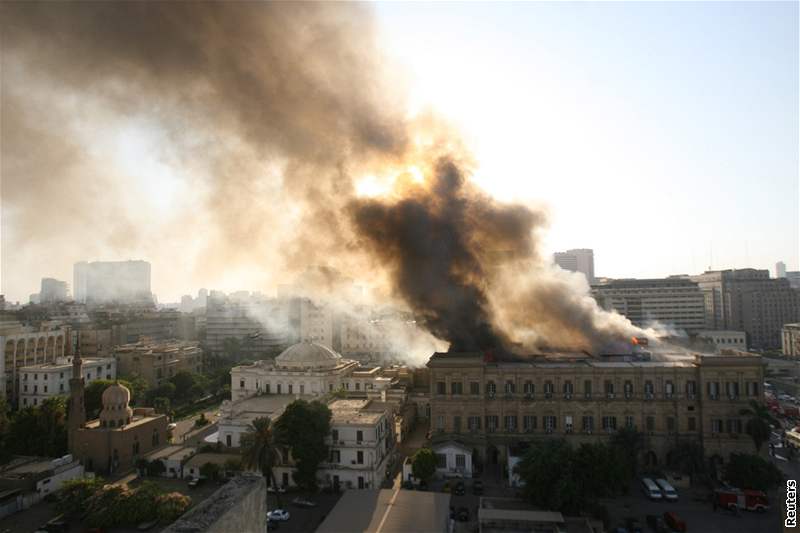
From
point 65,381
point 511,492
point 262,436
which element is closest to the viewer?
point 262,436

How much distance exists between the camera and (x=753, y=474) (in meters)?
29.0

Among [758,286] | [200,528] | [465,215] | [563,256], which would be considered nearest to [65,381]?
[465,215]

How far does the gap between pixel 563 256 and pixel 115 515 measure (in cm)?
17010

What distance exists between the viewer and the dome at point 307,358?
169ft

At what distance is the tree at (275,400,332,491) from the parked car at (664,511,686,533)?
18.4 meters

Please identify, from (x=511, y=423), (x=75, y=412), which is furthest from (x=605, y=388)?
(x=75, y=412)

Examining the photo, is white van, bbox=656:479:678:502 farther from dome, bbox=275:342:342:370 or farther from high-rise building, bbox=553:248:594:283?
high-rise building, bbox=553:248:594:283

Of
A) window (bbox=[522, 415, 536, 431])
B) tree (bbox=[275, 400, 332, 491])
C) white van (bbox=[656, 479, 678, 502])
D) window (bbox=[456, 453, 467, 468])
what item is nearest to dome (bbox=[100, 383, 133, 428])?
tree (bbox=[275, 400, 332, 491])

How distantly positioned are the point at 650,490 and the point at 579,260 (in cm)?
16489

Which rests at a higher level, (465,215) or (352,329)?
(465,215)

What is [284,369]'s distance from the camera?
51500 mm

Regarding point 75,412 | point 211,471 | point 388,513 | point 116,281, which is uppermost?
point 116,281

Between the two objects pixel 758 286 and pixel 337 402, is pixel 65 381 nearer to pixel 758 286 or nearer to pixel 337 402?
pixel 337 402

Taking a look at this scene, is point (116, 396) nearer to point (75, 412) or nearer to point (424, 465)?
point (75, 412)
